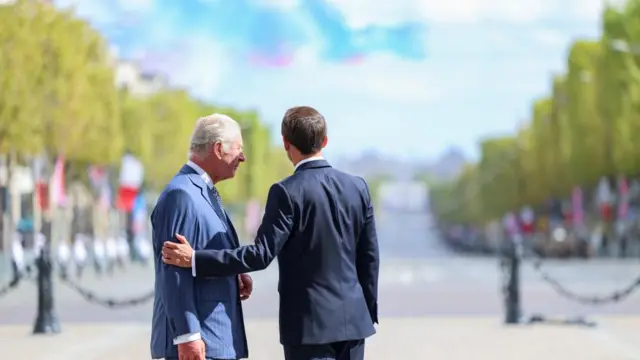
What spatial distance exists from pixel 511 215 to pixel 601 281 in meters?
91.9

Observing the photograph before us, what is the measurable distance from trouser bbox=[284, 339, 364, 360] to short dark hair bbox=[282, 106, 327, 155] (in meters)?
0.94

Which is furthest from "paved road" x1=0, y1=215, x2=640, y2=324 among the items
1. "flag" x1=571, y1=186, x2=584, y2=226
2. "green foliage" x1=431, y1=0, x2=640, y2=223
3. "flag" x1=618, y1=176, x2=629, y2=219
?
"flag" x1=571, y1=186, x2=584, y2=226

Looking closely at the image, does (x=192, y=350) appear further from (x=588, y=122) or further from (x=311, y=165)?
(x=588, y=122)

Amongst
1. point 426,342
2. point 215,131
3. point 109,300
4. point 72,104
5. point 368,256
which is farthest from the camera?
point 72,104

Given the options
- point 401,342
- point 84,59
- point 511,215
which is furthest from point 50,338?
point 511,215

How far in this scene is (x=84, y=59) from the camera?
5753 centimetres

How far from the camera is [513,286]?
2277 centimetres

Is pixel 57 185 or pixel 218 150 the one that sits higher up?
pixel 57 185

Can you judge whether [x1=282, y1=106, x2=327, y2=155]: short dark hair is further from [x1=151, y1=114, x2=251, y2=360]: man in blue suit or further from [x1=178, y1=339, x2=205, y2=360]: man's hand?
[x1=178, y1=339, x2=205, y2=360]: man's hand

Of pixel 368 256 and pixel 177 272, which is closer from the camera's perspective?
pixel 177 272

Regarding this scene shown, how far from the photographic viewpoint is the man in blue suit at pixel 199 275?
7355mm

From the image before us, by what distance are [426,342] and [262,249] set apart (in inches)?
457

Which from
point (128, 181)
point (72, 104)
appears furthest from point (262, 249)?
point (128, 181)

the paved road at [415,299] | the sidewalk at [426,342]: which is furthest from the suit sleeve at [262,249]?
the paved road at [415,299]
